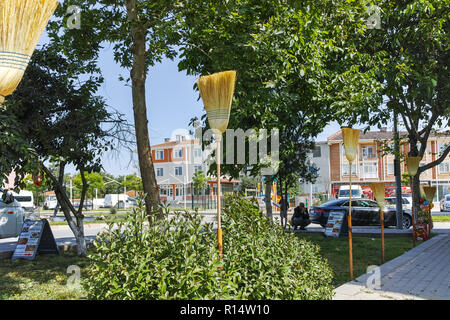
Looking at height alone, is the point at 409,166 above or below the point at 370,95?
below

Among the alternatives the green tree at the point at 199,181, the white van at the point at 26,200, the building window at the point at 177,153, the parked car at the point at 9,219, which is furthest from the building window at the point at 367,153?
the parked car at the point at 9,219

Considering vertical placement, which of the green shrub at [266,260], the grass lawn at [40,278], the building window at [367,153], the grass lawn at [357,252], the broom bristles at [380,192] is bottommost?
the grass lawn at [357,252]

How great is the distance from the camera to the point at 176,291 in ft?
10.2

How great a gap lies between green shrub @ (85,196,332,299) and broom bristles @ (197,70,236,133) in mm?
988

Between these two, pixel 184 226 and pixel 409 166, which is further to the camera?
pixel 409 166

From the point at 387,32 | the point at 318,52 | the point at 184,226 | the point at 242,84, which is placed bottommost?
the point at 184,226

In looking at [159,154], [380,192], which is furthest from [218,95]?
[159,154]

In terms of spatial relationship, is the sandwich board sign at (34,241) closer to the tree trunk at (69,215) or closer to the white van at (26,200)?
the tree trunk at (69,215)

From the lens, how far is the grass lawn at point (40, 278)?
5836 millimetres

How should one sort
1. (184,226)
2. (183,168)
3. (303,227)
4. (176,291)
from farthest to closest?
(183,168), (303,227), (184,226), (176,291)

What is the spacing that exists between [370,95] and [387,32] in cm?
348

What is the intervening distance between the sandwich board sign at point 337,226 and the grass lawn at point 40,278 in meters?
7.93

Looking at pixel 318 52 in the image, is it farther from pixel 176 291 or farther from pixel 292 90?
pixel 176 291
